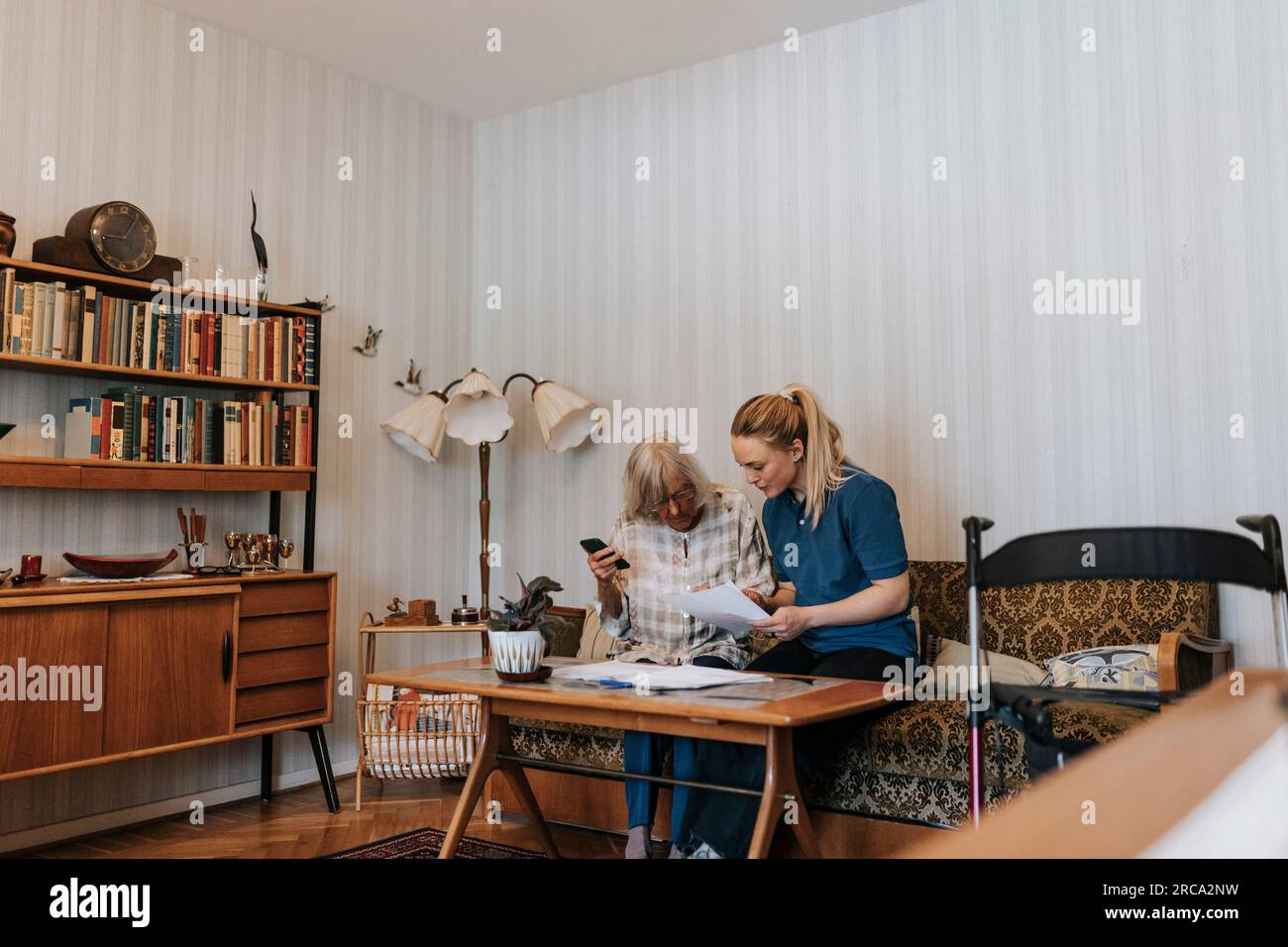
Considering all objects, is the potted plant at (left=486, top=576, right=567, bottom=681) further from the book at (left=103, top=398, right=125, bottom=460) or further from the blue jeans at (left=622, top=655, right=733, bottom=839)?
the book at (left=103, top=398, right=125, bottom=460)

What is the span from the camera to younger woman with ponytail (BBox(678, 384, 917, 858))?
8.29ft

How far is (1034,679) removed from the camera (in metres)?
2.95

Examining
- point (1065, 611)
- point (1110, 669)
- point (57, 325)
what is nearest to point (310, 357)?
point (57, 325)

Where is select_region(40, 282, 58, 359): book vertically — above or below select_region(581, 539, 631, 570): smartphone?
above

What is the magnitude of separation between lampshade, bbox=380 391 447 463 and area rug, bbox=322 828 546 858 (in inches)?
67.2

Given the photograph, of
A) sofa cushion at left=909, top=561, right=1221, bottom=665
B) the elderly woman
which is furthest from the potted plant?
sofa cushion at left=909, top=561, right=1221, bottom=665

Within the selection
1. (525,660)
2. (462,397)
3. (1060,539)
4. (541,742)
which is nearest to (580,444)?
(462,397)

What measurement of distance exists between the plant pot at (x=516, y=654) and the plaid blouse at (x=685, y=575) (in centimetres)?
55

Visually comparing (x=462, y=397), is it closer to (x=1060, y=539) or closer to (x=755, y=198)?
(x=755, y=198)

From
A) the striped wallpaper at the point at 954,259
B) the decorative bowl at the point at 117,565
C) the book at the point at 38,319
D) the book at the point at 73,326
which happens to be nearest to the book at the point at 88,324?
the book at the point at 73,326

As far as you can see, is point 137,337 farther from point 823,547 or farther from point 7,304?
point 823,547

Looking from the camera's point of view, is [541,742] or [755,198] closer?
[541,742]

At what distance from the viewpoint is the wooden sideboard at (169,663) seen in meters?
2.90

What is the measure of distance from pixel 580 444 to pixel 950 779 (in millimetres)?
2496
